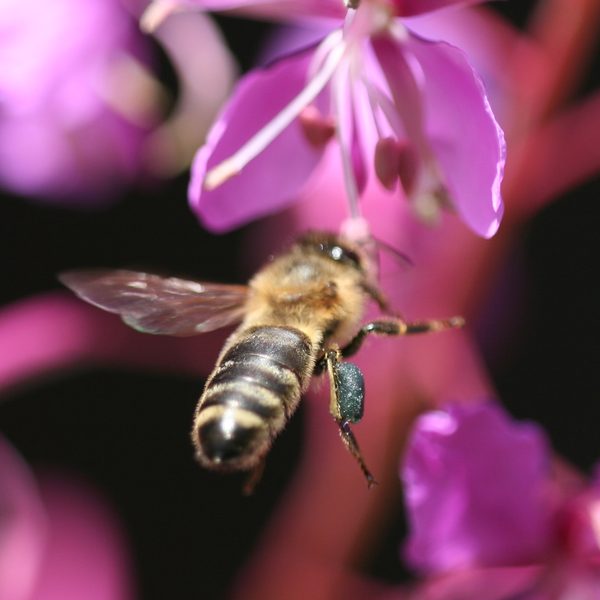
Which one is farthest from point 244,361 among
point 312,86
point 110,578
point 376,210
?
point 110,578

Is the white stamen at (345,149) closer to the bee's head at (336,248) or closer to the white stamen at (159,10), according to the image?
the bee's head at (336,248)

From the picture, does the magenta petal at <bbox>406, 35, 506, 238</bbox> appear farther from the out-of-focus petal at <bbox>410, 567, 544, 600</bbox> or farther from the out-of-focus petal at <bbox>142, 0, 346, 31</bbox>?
the out-of-focus petal at <bbox>410, 567, 544, 600</bbox>

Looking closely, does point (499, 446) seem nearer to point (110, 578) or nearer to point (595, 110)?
point (595, 110)

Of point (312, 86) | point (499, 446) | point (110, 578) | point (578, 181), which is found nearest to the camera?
point (312, 86)

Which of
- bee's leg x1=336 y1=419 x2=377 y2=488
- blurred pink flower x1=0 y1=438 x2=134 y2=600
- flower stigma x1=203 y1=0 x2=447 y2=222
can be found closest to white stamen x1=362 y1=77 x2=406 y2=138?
flower stigma x1=203 y1=0 x2=447 y2=222

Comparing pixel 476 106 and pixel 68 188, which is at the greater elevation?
pixel 476 106

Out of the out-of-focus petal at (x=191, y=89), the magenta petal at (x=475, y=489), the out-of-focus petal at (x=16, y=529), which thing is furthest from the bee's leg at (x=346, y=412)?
the out-of-focus petal at (x=16, y=529)

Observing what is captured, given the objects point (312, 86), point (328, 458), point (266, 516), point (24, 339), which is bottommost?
point (266, 516)
